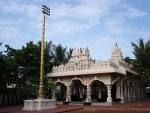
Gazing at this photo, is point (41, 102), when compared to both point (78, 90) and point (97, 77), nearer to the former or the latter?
point (97, 77)

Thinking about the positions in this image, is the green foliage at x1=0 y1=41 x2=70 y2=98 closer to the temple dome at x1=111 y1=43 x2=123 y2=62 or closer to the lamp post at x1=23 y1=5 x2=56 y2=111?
the lamp post at x1=23 y1=5 x2=56 y2=111

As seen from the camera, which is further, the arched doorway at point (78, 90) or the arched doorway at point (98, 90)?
the arched doorway at point (78, 90)

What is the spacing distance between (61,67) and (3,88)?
7.39 metres

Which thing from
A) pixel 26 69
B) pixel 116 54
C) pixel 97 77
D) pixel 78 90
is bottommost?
pixel 78 90

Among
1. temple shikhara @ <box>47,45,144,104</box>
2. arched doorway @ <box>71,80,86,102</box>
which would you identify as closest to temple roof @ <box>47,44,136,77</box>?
temple shikhara @ <box>47,45,144,104</box>

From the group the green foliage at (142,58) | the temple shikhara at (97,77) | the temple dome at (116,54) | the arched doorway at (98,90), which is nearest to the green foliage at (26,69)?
the temple shikhara at (97,77)

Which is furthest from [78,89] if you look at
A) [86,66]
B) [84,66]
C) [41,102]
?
[41,102]

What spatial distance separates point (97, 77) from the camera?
29.4 m

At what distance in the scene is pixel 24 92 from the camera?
101 ft

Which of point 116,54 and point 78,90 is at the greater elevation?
point 116,54

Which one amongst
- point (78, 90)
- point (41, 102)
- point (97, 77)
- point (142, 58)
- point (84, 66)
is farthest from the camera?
point (78, 90)

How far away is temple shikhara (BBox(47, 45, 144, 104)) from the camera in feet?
93.8

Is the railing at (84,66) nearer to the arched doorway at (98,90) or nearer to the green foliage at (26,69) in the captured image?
the green foliage at (26,69)

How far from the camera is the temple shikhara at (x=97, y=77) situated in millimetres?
28598
